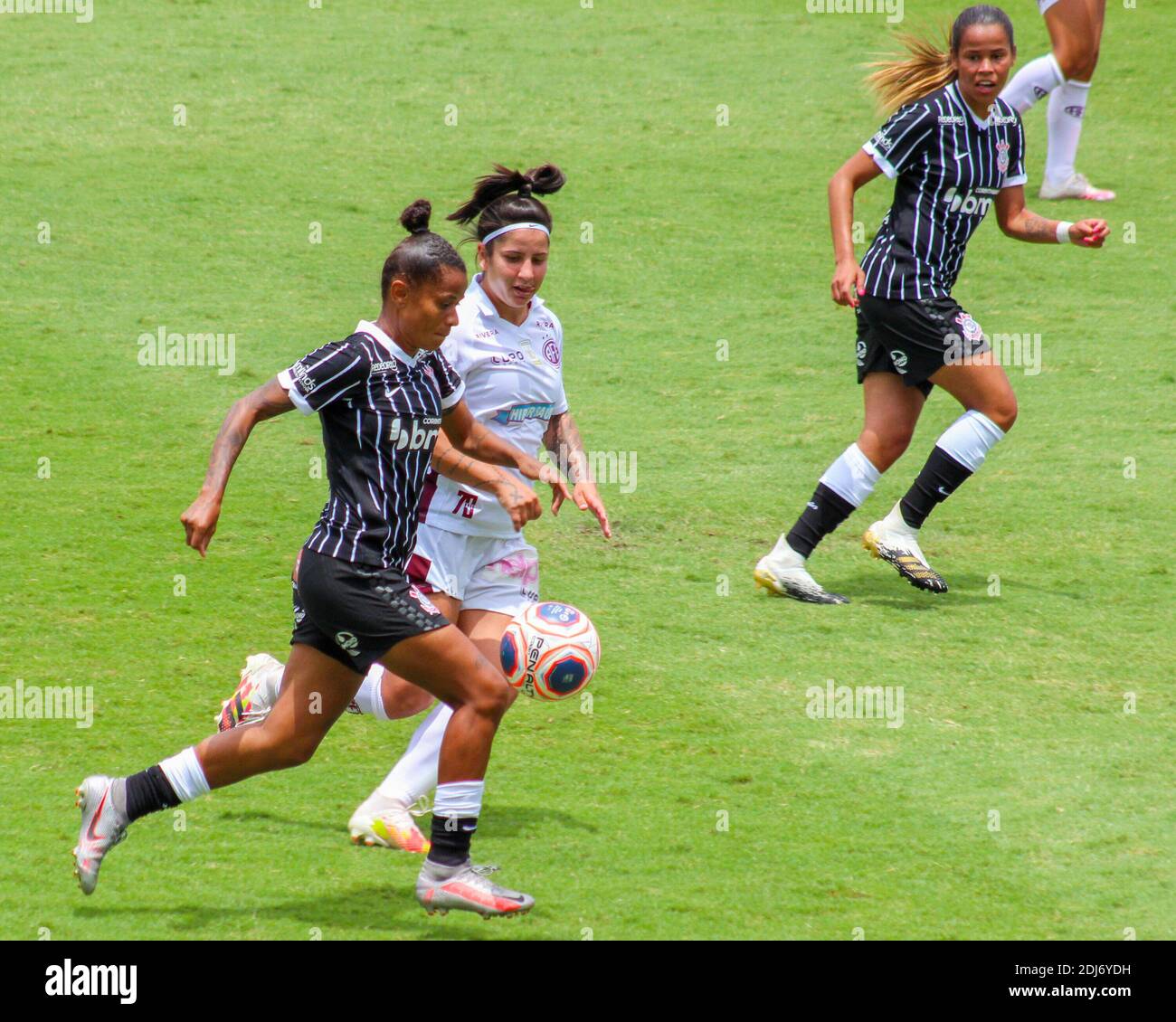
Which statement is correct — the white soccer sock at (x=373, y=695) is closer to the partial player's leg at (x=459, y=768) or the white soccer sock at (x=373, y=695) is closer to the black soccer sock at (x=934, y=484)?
the partial player's leg at (x=459, y=768)

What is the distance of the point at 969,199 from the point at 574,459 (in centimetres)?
306

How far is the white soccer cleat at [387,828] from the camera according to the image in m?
5.68

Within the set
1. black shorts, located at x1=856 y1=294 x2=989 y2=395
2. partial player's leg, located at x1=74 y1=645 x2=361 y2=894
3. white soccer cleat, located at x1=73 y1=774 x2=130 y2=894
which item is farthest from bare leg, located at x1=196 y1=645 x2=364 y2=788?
black shorts, located at x1=856 y1=294 x2=989 y2=395

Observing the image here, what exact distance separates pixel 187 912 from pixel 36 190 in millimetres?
9918

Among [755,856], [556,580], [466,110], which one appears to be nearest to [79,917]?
[755,856]

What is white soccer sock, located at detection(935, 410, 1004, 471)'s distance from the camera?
8.27 m

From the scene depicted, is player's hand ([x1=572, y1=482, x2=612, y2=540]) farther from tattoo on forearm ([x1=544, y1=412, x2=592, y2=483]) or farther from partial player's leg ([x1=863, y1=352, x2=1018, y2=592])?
partial player's leg ([x1=863, y1=352, x2=1018, y2=592])

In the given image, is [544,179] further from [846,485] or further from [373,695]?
[846,485]

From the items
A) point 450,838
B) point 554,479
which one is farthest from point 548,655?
point 450,838

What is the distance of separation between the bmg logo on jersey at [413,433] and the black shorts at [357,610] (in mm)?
393

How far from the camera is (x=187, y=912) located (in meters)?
5.09

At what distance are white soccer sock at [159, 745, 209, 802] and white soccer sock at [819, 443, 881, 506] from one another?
13.0 ft

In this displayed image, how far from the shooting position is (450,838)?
201 inches

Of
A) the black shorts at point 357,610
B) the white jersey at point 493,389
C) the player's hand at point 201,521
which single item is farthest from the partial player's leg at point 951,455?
the player's hand at point 201,521
